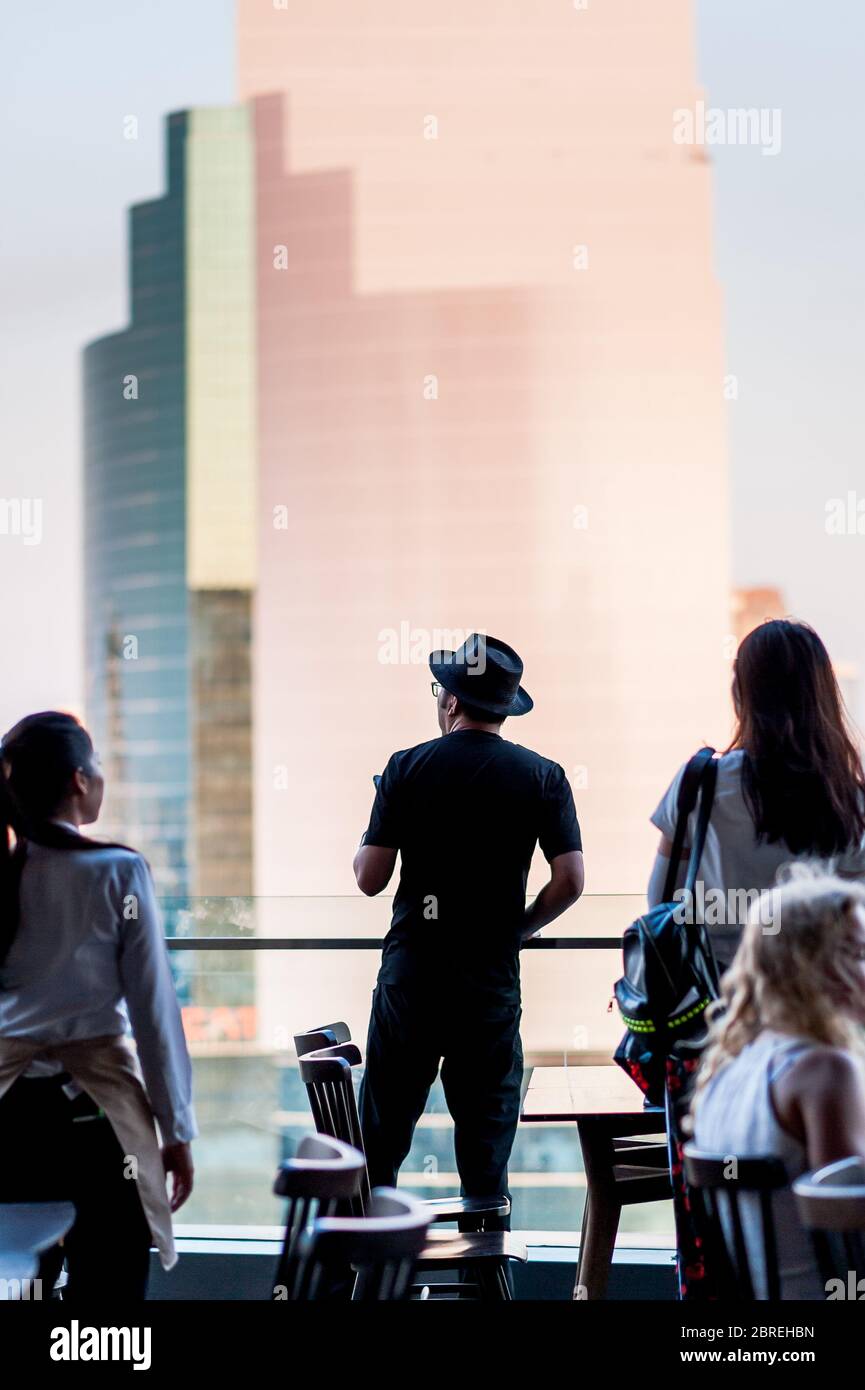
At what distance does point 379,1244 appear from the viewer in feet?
4.93

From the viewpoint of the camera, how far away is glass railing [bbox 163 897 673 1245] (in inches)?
147

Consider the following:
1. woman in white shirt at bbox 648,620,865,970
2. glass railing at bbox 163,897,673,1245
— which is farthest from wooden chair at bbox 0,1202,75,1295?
glass railing at bbox 163,897,673,1245

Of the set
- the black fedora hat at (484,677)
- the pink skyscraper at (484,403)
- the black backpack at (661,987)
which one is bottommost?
the black backpack at (661,987)

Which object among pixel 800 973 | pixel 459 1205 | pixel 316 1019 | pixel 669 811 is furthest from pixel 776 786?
→ pixel 316 1019

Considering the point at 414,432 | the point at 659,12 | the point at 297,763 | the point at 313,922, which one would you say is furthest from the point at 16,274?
the point at 313,922

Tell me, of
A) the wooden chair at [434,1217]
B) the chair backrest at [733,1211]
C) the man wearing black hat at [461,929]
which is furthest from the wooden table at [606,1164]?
the chair backrest at [733,1211]

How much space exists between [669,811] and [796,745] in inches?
10.1

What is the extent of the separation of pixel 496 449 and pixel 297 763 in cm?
2408

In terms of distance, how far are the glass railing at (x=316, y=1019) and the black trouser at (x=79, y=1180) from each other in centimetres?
131

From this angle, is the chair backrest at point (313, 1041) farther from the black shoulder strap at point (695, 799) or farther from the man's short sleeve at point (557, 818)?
the black shoulder strap at point (695, 799)

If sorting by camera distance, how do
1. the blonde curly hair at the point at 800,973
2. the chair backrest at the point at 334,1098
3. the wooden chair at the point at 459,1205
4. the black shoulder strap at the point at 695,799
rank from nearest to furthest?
the blonde curly hair at the point at 800,973
the black shoulder strap at the point at 695,799
the chair backrest at the point at 334,1098
the wooden chair at the point at 459,1205

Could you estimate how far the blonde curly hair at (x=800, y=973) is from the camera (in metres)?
1.89

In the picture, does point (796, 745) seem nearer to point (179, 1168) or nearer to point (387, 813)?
point (387, 813)

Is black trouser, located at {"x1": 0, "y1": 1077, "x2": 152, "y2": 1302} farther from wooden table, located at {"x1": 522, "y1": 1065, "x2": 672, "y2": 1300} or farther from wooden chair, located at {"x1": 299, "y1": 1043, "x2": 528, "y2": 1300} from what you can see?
wooden table, located at {"x1": 522, "y1": 1065, "x2": 672, "y2": 1300}
